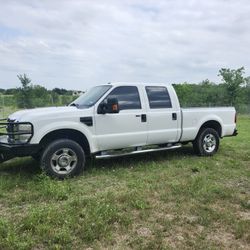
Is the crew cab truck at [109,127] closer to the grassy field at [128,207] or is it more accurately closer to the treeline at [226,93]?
the grassy field at [128,207]

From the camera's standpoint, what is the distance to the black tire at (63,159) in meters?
6.27

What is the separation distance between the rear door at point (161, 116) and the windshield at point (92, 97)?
3.30 ft

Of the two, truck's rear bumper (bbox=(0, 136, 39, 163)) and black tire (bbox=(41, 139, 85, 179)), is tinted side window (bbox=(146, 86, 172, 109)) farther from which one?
truck's rear bumper (bbox=(0, 136, 39, 163))

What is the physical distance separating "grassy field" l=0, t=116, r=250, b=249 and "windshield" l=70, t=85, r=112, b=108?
1.36 meters

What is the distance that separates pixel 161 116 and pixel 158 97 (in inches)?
18.6

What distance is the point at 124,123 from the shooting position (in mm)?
7230

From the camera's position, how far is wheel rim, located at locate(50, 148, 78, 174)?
6373 mm

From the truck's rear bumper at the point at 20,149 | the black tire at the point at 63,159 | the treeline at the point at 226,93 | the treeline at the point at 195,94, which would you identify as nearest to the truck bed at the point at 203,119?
the black tire at the point at 63,159

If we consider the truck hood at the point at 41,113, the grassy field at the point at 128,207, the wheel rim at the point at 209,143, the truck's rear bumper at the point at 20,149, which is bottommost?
the grassy field at the point at 128,207

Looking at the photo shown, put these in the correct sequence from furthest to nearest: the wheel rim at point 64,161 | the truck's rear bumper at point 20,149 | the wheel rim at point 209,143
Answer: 1. the wheel rim at point 209,143
2. the wheel rim at point 64,161
3. the truck's rear bumper at point 20,149

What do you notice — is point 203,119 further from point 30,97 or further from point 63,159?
point 30,97

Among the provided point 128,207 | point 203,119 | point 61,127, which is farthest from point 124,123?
point 128,207

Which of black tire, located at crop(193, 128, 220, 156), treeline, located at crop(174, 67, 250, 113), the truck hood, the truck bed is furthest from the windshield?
treeline, located at crop(174, 67, 250, 113)

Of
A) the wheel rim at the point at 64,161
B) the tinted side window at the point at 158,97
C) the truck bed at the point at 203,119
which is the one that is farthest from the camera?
the truck bed at the point at 203,119
